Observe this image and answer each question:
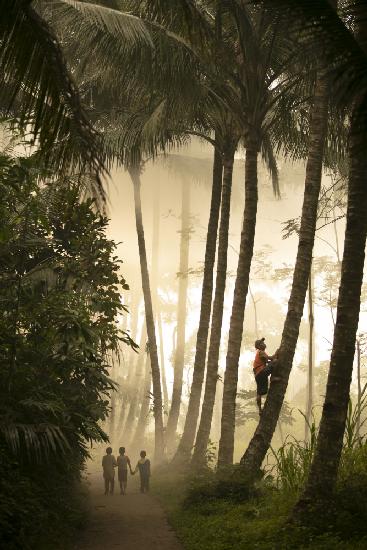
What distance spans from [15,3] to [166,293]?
38777 mm

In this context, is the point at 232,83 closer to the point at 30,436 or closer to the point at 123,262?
the point at 123,262

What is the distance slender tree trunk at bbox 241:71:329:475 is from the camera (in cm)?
961

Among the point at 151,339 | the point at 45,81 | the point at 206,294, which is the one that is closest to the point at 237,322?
the point at 206,294

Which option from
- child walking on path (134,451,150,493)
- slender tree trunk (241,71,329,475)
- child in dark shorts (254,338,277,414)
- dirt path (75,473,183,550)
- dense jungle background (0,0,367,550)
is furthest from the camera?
child walking on path (134,451,150,493)

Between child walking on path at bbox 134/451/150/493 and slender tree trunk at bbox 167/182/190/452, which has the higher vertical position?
slender tree trunk at bbox 167/182/190/452

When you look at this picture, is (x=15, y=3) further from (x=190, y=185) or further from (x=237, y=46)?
(x=190, y=185)

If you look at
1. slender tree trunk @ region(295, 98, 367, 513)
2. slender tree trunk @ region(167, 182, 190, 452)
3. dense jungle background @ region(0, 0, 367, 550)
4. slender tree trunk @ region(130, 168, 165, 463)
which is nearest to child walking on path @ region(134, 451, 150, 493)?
dense jungle background @ region(0, 0, 367, 550)

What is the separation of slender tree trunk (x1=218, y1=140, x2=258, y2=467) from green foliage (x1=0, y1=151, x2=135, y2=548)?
233 centimetres

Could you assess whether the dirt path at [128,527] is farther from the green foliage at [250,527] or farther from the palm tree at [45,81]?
the palm tree at [45,81]

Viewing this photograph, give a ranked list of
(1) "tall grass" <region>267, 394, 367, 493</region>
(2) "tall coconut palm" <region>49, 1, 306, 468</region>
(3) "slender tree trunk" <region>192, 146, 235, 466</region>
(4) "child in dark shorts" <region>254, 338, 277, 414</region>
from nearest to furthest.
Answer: (1) "tall grass" <region>267, 394, 367, 493</region> → (4) "child in dark shorts" <region>254, 338, 277, 414</region> → (2) "tall coconut palm" <region>49, 1, 306, 468</region> → (3) "slender tree trunk" <region>192, 146, 235, 466</region>

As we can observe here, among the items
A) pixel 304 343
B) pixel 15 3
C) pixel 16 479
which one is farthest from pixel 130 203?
pixel 304 343

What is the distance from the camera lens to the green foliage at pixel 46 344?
7.32 m

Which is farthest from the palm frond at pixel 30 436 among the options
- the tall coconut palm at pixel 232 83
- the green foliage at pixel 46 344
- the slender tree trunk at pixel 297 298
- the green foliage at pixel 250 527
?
the tall coconut palm at pixel 232 83

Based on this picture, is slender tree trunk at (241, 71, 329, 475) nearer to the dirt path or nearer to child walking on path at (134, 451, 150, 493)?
the dirt path
